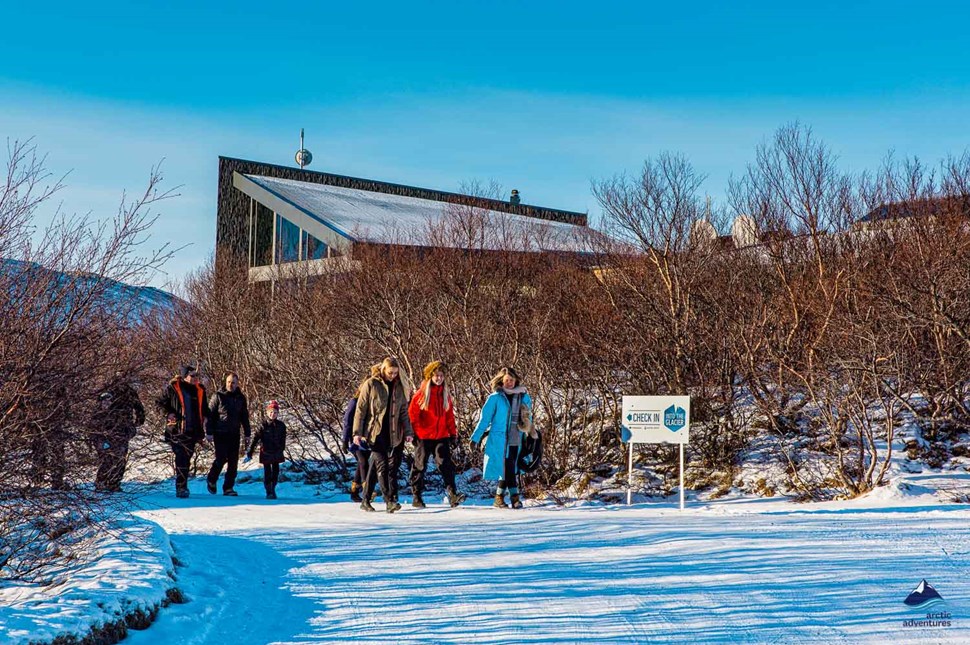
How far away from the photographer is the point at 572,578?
6.93 metres

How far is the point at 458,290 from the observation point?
17531 millimetres

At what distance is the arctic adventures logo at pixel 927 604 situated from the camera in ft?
18.1

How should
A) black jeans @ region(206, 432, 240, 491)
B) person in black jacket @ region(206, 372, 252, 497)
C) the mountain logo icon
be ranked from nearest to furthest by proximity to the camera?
the mountain logo icon
person in black jacket @ region(206, 372, 252, 497)
black jeans @ region(206, 432, 240, 491)

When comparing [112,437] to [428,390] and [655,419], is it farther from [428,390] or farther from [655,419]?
[655,419]

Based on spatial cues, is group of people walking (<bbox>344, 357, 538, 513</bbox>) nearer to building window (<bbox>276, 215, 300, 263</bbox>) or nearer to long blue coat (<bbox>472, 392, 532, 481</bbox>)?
long blue coat (<bbox>472, 392, 532, 481</bbox>)

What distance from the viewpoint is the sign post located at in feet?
39.0

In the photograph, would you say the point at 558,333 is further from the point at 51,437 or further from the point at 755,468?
the point at 51,437

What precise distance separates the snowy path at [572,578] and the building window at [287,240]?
1654 centimetres

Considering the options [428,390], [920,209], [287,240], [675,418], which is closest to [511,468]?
[428,390]

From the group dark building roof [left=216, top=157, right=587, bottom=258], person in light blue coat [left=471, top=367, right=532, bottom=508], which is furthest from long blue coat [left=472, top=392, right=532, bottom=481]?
dark building roof [left=216, top=157, right=587, bottom=258]

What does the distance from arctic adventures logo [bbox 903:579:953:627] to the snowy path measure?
6 cm

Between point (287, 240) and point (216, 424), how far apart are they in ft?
49.5

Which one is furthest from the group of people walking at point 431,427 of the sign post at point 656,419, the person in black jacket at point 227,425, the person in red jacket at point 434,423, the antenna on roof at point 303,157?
the antenna on roof at point 303,157

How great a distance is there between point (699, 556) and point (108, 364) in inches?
173
